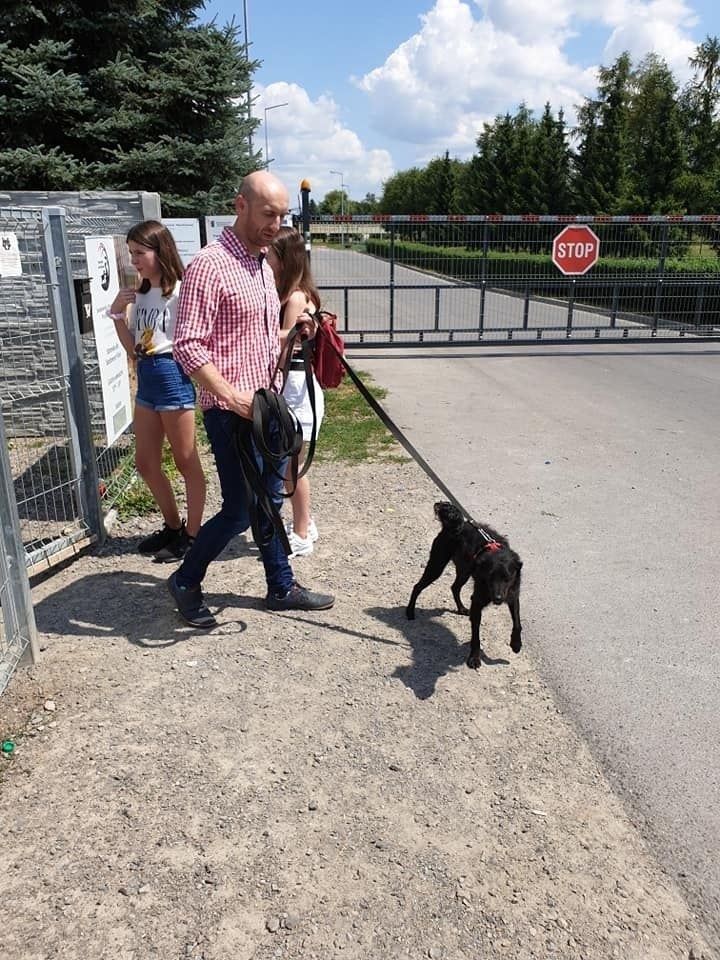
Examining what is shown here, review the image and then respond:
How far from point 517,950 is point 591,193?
35990 millimetres

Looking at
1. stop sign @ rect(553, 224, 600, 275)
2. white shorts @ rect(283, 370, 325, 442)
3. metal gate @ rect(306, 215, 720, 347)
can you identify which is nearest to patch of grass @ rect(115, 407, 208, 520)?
white shorts @ rect(283, 370, 325, 442)

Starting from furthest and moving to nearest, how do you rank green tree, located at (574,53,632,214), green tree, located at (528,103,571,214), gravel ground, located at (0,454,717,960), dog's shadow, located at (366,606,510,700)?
green tree, located at (528,103,571,214), green tree, located at (574,53,632,214), dog's shadow, located at (366,606,510,700), gravel ground, located at (0,454,717,960)

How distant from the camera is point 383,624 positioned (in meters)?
3.87

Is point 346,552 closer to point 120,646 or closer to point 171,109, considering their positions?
point 120,646

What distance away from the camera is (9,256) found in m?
3.97

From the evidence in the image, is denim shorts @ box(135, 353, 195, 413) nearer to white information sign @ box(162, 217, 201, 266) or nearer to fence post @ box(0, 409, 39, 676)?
fence post @ box(0, 409, 39, 676)

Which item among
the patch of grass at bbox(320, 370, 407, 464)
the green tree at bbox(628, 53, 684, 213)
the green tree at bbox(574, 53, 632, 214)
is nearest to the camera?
the patch of grass at bbox(320, 370, 407, 464)

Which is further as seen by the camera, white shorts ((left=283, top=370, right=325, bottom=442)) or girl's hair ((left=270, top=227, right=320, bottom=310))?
white shorts ((left=283, top=370, right=325, bottom=442))

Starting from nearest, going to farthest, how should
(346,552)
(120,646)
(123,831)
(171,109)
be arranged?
(123,831), (120,646), (346,552), (171,109)

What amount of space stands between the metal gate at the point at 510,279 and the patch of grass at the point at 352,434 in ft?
12.7

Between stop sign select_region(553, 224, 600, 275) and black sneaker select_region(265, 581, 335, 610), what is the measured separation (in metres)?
10.5

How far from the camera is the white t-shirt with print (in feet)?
13.8

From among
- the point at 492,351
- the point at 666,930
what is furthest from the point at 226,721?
the point at 492,351

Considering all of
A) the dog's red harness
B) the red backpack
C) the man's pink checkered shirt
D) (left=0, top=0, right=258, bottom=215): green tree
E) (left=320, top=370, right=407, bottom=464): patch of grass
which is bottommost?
(left=320, top=370, right=407, bottom=464): patch of grass
